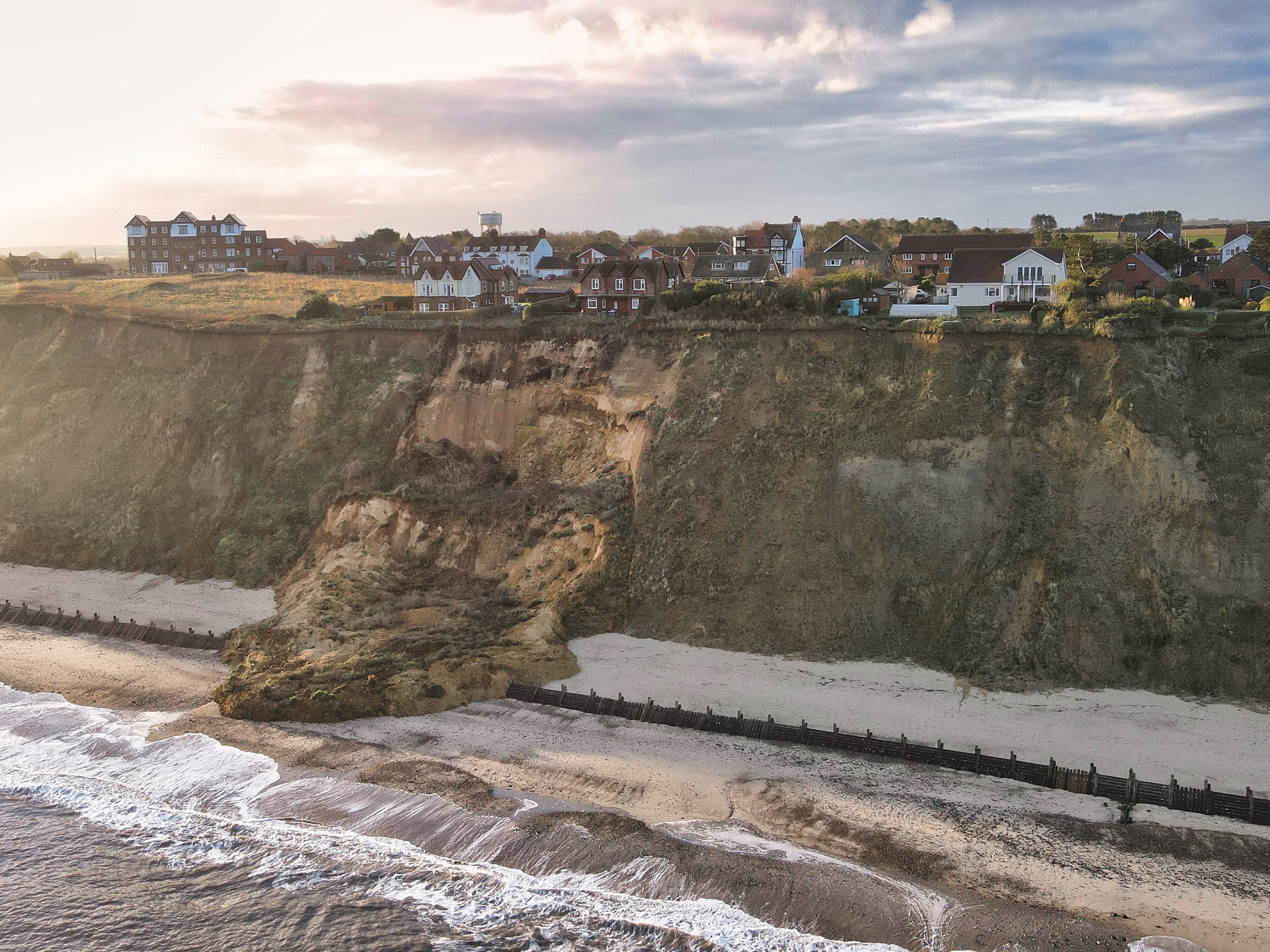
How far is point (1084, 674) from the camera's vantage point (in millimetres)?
29719

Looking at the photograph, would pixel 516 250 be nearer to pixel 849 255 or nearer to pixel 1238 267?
pixel 849 255

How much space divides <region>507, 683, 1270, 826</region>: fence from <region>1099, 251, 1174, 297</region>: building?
33423mm

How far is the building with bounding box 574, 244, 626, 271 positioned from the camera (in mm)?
81375

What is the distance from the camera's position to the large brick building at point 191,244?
109062mm

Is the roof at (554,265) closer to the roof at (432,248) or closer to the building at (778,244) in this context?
the roof at (432,248)

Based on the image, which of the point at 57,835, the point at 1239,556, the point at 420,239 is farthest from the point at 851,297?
the point at 420,239

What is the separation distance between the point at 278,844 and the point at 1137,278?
167ft

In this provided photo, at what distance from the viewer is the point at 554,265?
87.9 m

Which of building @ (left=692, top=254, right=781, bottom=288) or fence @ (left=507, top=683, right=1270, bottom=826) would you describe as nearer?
fence @ (left=507, top=683, right=1270, bottom=826)

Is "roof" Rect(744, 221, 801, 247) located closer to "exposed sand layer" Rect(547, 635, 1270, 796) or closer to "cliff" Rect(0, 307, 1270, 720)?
"cliff" Rect(0, 307, 1270, 720)

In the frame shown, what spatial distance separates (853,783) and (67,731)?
2445 centimetres

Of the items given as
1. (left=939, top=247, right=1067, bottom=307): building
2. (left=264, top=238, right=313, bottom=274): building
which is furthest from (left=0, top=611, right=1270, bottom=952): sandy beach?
(left=264, top=238, right=313, bottom=274): building

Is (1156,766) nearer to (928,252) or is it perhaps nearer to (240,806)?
(240,806)

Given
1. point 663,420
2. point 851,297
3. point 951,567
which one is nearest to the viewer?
point 951,567
